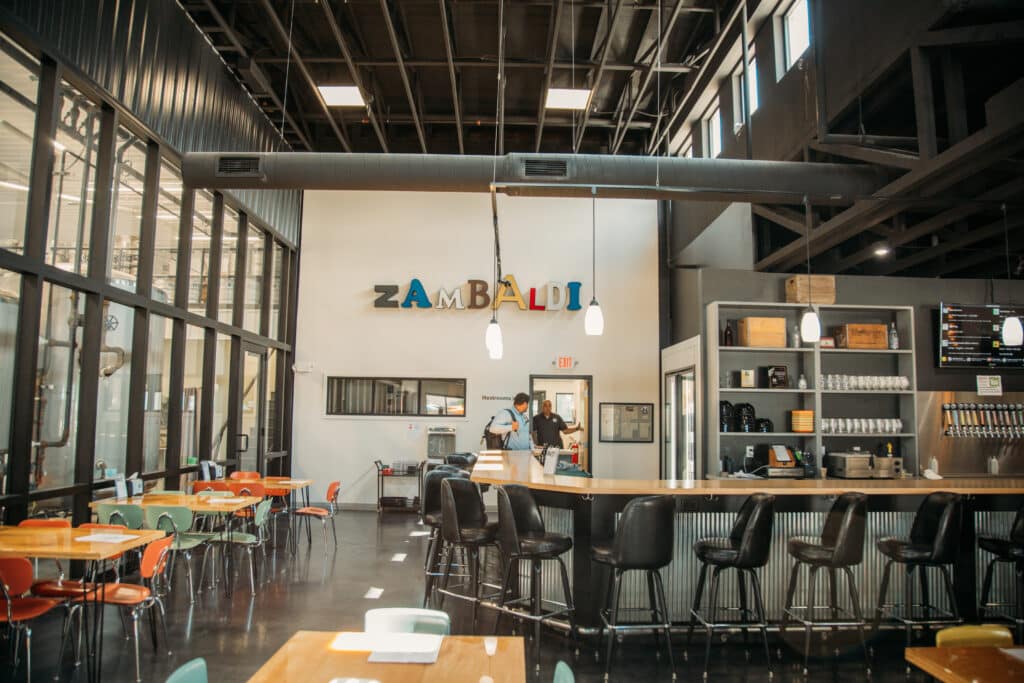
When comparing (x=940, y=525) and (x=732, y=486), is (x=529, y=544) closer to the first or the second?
(x=732, y=486)

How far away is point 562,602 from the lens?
4.71 m

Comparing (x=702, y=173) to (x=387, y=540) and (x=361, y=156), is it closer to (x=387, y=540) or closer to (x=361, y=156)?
(x=361, y=156)

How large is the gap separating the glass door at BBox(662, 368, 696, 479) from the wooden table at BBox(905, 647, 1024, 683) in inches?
240

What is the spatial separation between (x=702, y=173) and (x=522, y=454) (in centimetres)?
351

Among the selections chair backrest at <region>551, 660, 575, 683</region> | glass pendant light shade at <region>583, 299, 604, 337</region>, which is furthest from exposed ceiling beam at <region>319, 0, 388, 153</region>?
chair backrest at <region>551, 660, 575, 683</region>

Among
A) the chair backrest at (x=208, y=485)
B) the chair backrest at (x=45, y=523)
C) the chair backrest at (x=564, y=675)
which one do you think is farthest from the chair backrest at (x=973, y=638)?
the chair backrest at (x=208, y=485)

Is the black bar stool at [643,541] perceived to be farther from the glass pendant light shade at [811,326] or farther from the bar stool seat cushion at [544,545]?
the glass pendant light shade at [811,326]

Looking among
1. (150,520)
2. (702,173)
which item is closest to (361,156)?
(702,173)

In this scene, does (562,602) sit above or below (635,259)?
below

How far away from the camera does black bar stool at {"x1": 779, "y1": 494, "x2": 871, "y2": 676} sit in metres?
4.23

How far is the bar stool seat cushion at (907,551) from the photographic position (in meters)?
4.39

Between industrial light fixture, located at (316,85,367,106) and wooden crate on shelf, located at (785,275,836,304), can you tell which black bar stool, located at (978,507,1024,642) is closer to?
wooden crate on shelf, located at (785,275,836,304)

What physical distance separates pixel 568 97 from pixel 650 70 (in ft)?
3.72

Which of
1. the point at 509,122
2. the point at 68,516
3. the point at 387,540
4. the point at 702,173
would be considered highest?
the point at 509,122
